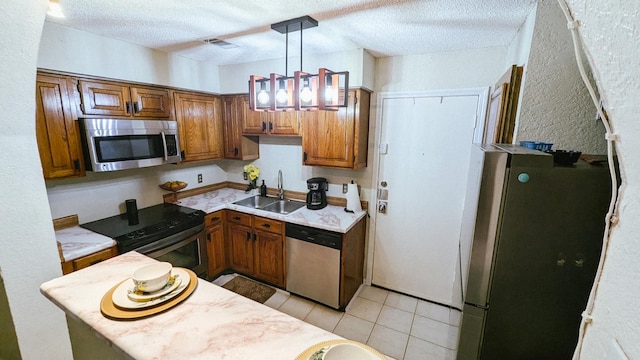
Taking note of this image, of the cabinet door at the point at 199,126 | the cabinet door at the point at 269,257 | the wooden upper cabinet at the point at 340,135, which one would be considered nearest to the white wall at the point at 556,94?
the wooden upper cabinet at the point at 340,135

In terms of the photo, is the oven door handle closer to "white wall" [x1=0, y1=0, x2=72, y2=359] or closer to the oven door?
the oven door

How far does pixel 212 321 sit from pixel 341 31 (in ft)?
6.56

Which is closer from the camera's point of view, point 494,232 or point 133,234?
point 494,232

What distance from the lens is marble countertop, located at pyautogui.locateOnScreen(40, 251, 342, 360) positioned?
30.0 inches

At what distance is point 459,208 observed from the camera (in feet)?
8.37

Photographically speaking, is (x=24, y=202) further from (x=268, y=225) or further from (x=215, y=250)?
(x=215, y=250)

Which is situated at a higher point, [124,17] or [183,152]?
[124,17]

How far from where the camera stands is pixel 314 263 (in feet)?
8.55

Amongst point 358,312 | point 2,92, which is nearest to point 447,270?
point 358,312

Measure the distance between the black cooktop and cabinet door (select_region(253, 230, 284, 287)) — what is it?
65 centimetres

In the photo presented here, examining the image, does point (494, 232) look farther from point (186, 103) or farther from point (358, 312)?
point (186, 103)

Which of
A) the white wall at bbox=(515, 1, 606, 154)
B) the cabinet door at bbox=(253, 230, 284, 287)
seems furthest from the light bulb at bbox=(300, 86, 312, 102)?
the cabinet door at bbox=(253, 230, 284, 287)

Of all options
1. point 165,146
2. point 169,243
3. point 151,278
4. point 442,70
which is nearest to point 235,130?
point 165,146

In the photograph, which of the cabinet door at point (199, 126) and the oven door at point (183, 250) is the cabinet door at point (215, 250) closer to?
the oven door at point (183, 250)
